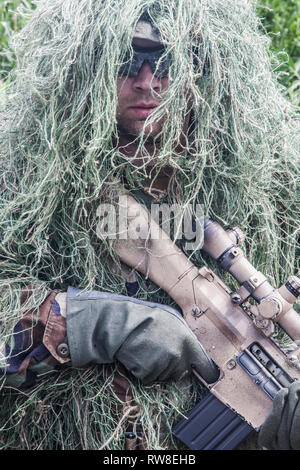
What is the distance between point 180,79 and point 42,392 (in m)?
1.04

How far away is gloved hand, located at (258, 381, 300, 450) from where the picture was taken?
193cm

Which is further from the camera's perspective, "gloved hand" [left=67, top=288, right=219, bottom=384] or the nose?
the nose

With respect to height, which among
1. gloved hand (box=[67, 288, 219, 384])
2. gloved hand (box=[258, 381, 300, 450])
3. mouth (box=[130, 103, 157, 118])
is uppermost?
mouth (box=[130, 103, 157, 118])

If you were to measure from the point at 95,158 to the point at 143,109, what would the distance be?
0.21m

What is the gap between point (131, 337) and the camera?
2059 millimetres

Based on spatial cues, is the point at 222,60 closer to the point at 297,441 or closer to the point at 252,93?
the point at 252,93

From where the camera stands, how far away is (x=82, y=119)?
2.12 m

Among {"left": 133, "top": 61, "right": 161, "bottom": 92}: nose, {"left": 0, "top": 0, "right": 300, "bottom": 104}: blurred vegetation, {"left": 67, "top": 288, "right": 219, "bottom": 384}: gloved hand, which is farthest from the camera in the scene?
{"left": 0, "top": 0, "right": 300, "bottom": 104}: blurred vegetation

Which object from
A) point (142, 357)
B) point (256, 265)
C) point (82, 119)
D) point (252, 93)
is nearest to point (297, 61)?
point (252, 93)

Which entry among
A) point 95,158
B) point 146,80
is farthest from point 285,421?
point 146,80

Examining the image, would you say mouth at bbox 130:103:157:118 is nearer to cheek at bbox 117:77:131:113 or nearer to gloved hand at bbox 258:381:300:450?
cheek at bbox 117:77:131:113

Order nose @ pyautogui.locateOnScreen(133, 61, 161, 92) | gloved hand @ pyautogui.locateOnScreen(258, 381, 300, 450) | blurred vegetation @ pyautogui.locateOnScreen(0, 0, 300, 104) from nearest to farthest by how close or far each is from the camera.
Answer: gloved hand @ pyautogui.locateOnScreen(258, 381, 300, 450), nose @ pyautogui.locateOnScreen(133, 61, 161, 92), blurred vegetation @ pyautogui.locateOnScreen(0, 0, 300, 104)

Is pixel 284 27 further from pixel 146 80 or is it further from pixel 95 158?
pixel 95 158

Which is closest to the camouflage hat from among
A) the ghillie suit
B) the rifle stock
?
the ghillie suit
